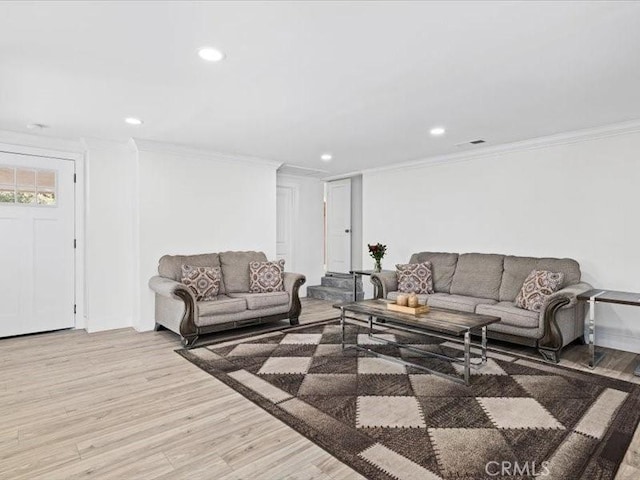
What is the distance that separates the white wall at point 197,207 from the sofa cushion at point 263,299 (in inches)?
42.2

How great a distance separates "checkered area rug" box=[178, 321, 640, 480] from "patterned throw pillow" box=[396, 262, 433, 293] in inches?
45.2

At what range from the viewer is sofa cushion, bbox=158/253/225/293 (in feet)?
15.6

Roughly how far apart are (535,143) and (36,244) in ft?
20.6

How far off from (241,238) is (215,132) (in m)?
1.86

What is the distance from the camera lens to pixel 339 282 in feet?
23.2

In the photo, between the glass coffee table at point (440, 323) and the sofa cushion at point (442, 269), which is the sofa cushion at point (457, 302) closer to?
the sofa cushion at point (442, 269)

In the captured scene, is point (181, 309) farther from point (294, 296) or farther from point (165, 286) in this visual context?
point (294, 296)

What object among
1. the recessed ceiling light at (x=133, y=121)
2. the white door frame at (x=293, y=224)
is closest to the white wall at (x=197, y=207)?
the recessed ceiling light at (x=133, y=121)

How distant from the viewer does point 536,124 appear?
13.1 feet

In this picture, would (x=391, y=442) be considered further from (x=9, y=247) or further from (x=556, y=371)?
(x=9, y=247)

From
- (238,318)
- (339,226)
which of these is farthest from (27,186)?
(339,226)

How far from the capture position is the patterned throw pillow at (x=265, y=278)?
199 inches

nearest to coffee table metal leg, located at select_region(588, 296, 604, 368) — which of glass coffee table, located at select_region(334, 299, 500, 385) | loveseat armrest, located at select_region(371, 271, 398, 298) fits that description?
glass coffee table, located at select_region(334, 299, 500, 385)

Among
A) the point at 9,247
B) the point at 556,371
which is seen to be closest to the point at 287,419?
the point at 556,371
